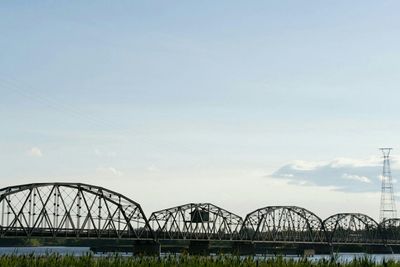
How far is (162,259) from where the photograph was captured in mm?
37031

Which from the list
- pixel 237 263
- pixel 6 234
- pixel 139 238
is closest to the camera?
pixel 237 263

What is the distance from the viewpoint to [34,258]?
35.4 meters

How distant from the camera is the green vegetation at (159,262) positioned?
113 ft

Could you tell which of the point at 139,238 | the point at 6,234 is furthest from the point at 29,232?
the point at 139,238

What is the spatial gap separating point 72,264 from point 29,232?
125 meters

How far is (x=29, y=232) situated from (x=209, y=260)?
125021mm

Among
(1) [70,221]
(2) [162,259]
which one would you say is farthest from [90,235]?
(2) [162,259]

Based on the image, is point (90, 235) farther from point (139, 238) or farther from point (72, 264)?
point (72, 264)

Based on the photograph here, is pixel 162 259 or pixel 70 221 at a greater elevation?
pixel 70 221

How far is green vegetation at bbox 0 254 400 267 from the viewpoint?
34.6 metres

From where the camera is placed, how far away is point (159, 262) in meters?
36.4

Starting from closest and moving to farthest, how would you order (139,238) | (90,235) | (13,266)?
1. (13,266)
2. (90,235)
3. (139,238)

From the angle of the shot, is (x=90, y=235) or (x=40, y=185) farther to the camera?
(x=90, y=235)

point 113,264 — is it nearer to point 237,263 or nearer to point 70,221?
point 237,263
